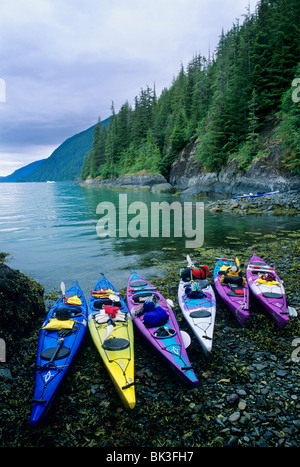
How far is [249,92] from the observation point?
3431cm

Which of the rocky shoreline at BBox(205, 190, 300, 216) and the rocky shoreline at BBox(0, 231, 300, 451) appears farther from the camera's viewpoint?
the rocky shoreline at BBox(205, 190, 300, 216)

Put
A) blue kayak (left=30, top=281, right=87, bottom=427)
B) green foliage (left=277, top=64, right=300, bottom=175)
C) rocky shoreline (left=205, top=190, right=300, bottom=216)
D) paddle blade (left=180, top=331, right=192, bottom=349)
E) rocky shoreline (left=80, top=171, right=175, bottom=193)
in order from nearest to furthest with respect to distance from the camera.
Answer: blue kayak (left=30, top=281, right=87, bottom=427) < paddle blade (left=180, top=331, right=192, bottom=349) < rocky shoreline (left=205, top=190, right=300, bottom=216) < green foliage (left=277, top=64, right=300, bottom=175) < rocky shoreline (left=80, top=171, right=175, bottom=193)

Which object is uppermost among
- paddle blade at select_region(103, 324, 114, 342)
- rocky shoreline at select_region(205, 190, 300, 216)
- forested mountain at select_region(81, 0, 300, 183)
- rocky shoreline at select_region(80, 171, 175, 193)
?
forested mountain at select_region(81, 0, 300, 183)

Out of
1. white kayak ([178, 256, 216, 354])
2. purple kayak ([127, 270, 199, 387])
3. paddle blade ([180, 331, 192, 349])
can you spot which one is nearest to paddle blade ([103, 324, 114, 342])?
purple kayak ([127, 270, 199, 387])

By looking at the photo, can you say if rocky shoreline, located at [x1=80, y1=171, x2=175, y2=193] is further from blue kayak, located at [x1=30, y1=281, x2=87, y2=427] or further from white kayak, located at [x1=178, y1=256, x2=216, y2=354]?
blue kayak, located at [x1=30, y1=281, x2=87, y2=427]

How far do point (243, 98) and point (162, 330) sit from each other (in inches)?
1500

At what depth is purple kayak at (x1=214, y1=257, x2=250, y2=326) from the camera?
6.67 m

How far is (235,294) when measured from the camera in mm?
7590

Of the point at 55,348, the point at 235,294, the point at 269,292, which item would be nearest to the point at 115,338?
the point at 55,348

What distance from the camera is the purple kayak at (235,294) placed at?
6.67m

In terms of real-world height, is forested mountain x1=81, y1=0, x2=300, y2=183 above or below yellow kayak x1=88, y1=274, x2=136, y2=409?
above

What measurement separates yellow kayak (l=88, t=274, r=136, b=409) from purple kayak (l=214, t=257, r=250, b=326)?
2.96 metres

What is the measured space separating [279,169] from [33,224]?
89.9ft

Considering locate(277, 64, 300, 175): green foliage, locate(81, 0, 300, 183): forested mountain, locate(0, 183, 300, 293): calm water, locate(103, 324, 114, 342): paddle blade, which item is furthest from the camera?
locate(81, 0, 300, 183): forested mountain
